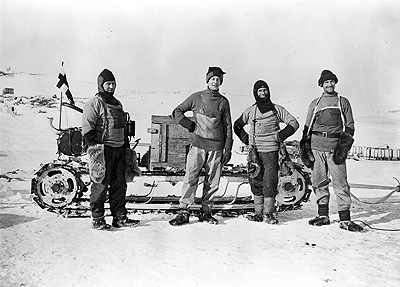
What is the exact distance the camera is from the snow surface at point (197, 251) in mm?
2680

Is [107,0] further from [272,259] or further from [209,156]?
[272,259]

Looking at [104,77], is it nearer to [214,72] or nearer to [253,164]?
[214,72]

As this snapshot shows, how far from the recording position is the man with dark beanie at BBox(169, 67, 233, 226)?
401 cm

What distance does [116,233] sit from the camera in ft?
11.9

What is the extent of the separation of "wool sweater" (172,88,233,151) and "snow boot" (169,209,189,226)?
2.26 feet

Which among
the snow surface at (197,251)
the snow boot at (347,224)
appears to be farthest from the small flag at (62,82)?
the snow boot at (347,224)

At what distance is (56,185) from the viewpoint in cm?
436

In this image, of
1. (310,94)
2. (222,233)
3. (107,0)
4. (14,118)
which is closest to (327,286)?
(222,233)

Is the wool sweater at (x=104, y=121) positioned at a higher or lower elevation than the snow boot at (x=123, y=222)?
higher

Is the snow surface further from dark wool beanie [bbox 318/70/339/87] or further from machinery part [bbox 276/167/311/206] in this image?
dark wool beanie [bbox 318/70/339/87]

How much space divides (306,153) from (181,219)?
59.3 inches

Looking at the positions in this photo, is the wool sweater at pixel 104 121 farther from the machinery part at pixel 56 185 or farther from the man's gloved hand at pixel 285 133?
the man's gloved hand at pixel 285 133

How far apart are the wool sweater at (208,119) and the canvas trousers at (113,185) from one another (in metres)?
0.72

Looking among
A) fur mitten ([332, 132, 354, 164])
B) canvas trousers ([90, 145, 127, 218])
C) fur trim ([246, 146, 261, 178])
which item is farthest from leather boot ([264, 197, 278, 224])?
canvas trousers ([90, 145, 127, 218])
